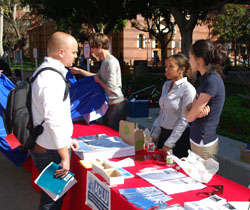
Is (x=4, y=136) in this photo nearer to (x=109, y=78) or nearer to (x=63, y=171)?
→ (x=109, y=78)

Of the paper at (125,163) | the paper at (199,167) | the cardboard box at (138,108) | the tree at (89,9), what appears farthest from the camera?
the tree at (89,9)

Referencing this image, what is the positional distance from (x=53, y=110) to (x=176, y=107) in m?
1.39

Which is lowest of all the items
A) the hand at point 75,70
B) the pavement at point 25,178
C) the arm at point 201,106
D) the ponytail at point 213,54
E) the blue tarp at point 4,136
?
Result: the pavement at point 25,178

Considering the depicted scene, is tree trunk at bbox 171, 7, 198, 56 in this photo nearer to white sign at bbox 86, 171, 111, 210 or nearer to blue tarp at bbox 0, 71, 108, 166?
blue tarp at bbox 0, 71, 108, 166

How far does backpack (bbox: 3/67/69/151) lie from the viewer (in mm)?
2188

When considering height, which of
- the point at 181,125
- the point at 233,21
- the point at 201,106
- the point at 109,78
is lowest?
the point at 181,125

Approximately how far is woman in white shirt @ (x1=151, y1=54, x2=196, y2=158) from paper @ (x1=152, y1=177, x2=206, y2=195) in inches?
28.7

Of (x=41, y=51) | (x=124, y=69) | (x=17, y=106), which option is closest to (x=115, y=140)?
(x=17, y=106)

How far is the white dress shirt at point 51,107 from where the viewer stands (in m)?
2.13

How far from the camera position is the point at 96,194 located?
2.46 meters

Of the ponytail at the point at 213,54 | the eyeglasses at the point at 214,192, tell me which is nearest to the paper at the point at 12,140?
the eyeglasses at the point at 214,192

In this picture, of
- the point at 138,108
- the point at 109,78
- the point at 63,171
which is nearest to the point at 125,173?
the point at 63,171

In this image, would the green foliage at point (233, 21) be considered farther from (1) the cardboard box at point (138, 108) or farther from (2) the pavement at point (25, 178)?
(2) the pavement at point (25, 178)

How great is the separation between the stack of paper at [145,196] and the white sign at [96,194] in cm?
17
